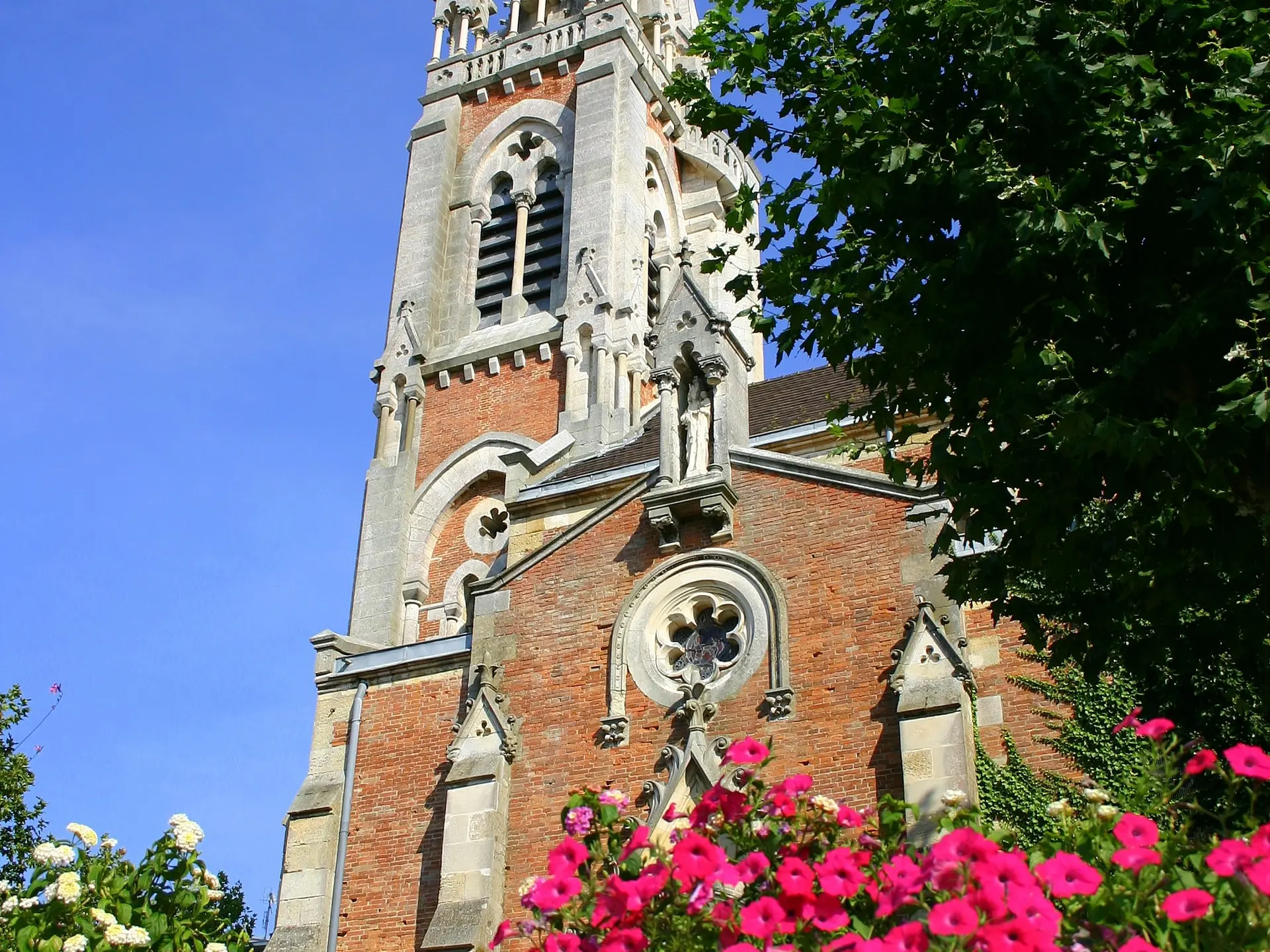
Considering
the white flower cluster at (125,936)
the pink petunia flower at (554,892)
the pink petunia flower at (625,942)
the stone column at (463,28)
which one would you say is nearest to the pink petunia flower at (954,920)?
the pink petunia flower at (625,942)

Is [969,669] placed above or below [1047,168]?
below

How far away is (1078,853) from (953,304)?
4.40 meters

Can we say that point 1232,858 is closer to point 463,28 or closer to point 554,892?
point 554,892

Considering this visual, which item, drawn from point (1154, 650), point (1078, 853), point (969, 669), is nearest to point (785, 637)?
point (969, 669)

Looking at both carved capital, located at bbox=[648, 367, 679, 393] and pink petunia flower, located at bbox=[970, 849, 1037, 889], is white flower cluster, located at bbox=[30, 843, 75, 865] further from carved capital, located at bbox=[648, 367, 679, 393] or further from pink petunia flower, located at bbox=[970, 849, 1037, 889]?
carved capital, located at bbox=[648, 367, 679, 393]

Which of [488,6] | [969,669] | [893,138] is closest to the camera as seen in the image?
[893,138]

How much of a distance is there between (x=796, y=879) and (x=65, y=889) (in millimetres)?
5802

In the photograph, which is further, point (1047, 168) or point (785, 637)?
point (785, 637)

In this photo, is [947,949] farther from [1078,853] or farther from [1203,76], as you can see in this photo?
[1203,76]

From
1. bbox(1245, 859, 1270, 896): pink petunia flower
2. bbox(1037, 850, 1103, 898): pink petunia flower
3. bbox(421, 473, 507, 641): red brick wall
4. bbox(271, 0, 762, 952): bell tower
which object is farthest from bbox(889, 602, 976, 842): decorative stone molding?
bbox(421, 473, 507, 641): red brick wall

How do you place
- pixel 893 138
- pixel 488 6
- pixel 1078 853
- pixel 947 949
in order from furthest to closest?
pixel 488 6 → pixel 893 138 → pixel 1078 853 → pixel 947 949

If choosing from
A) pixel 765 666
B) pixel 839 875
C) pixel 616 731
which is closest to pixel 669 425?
pixel 765 666

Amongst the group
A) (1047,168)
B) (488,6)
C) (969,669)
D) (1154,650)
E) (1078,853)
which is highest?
(488,6)

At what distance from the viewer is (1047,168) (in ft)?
32.9
